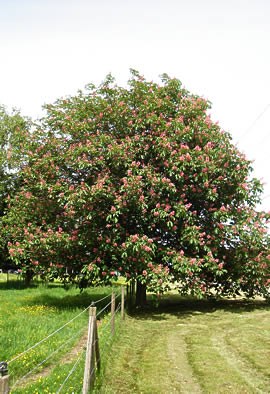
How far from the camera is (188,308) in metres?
21.9

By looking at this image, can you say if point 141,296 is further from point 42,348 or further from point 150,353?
point 42,348

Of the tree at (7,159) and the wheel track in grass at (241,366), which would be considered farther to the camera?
the tree at (7,159)

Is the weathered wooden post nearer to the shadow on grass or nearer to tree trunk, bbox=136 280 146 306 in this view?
→ the shadow on grass

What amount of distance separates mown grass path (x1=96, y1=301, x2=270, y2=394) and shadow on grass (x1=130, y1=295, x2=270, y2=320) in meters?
0.63

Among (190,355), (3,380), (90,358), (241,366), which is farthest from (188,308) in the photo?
(3,380)

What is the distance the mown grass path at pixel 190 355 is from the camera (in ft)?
27.3

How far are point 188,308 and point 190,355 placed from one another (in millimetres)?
11336

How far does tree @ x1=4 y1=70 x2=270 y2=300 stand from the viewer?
17.3 metres

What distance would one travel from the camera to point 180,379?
8.73 m

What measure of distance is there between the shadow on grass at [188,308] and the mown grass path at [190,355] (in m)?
0.63

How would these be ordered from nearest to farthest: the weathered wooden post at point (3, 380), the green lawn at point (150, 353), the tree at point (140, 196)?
the weathered wooden post at point (3, 380)
the green lawn at point (150, 353)
the tree at point (140, 196)

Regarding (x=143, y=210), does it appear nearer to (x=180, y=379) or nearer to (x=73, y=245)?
(x=73, y=245)

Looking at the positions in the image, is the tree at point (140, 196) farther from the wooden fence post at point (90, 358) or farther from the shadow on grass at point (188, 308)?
the wooden fence post at point (90, 358)

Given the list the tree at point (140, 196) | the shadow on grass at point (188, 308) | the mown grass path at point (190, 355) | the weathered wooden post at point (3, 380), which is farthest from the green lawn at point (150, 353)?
the weathered wooden post at point (3, 380)
